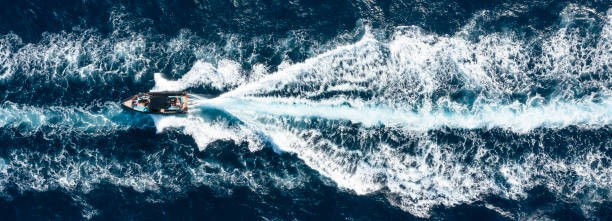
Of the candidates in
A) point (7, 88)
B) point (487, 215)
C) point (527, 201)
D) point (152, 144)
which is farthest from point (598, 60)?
point (7, 88)

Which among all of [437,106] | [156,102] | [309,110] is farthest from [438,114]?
[156,102]

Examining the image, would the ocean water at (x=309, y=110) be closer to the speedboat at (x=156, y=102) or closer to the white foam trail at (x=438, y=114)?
the white foam trail at (x=438, y=114)

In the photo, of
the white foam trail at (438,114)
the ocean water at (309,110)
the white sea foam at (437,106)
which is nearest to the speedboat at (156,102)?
the ocean water at (309,110)

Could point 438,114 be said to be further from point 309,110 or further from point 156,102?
point 156,102

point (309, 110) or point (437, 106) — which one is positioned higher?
point (437, 106)

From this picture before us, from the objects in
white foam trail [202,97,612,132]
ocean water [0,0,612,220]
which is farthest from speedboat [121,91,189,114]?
white foam trail [202,97,612,132]

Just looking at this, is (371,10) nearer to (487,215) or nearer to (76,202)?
(487,215)
